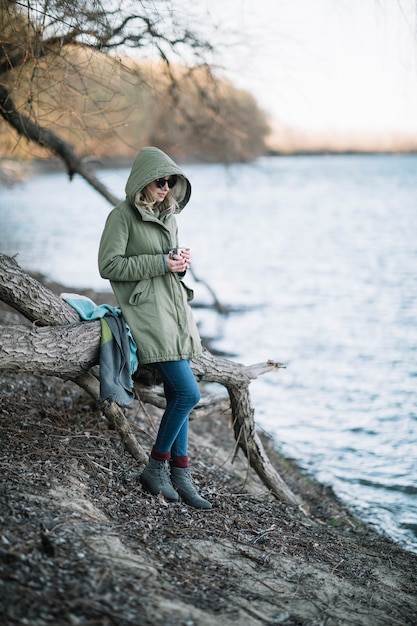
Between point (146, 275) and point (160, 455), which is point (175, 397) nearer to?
point (160, 455)

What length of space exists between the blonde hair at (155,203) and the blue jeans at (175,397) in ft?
2.97

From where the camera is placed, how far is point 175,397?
415 cm

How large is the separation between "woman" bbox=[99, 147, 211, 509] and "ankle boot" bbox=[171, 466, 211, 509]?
0.12m

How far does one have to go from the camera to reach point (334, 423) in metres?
8.85

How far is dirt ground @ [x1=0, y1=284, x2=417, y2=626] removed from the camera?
9.57 ft

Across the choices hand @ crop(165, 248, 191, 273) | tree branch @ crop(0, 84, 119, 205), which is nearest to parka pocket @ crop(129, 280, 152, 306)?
hand @ crop(165, 248, 191, 273)

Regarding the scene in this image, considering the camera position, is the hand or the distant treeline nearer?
the hand

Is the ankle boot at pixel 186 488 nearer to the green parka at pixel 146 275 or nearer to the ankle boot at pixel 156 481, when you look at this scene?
the ankle boot at pixel 156 481

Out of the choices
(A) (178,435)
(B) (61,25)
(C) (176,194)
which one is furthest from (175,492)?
(B) (61,25)

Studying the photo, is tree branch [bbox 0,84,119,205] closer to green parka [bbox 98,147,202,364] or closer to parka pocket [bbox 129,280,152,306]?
green parka [bbox 98,147,202,364]

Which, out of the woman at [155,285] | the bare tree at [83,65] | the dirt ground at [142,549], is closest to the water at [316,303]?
the bare tree at [83,65]

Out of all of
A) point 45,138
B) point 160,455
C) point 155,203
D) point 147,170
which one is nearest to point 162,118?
point 45,138

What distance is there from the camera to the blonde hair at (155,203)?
419 centimetres

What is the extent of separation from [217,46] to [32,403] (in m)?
3.97
